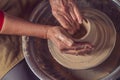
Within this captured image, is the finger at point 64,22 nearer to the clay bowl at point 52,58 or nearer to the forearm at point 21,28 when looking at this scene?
the forearm at point 21,28

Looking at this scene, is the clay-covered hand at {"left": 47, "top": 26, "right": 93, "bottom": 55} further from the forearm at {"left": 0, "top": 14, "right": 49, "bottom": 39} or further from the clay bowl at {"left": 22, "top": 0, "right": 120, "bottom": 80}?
the clay bowl at {"left": 22, "top": 0, "right": 120, "bottom": 80}

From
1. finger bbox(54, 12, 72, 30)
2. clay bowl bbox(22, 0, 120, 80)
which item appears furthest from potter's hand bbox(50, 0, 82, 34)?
clay bowl bbox(22, 0, 120, 80)

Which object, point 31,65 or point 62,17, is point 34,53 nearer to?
point 31,65

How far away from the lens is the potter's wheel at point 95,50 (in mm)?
1394

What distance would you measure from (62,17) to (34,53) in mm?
289

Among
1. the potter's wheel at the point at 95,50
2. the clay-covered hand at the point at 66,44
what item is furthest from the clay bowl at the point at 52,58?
the clay-covered hand at the point at 66,44

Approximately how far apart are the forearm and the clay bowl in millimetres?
137

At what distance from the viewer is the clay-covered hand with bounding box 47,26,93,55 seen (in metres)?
1.28

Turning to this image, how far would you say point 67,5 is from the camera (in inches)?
55.9

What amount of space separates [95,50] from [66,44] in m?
0.18

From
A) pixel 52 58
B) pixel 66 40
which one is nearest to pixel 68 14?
pixel 66 40

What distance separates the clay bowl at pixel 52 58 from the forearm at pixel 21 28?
0.14 m

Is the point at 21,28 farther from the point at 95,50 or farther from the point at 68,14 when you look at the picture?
the point at 95,50

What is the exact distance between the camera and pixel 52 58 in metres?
1.57
